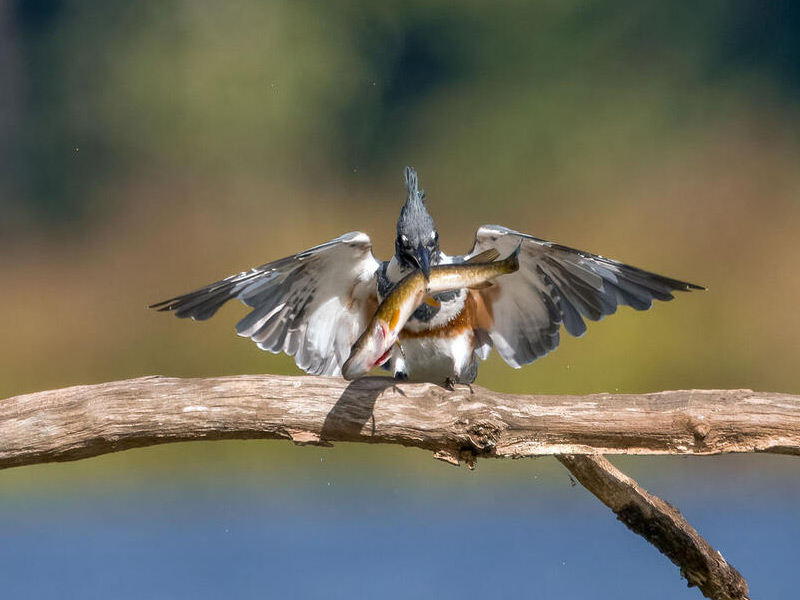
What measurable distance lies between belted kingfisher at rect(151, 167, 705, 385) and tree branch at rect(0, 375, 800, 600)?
340 mm

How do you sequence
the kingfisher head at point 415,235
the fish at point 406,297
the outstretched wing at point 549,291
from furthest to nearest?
the kingfisher head at point 415,235
the outstretched wing at point 549,291
the fish at point 406,297

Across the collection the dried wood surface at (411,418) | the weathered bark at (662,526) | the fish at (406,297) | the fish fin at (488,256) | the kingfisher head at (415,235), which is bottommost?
the weathered bark at (662,526)

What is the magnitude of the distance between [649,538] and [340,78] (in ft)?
14.3

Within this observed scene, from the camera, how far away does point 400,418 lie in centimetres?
209

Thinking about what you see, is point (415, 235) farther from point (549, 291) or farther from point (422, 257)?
point (549, 291)

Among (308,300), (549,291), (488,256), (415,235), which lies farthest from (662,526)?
(308,300)

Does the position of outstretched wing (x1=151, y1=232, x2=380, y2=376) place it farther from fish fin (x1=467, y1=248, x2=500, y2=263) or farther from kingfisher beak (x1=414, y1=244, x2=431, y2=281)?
fish fin (x1=467, y1=248, x2=500, y2=263)

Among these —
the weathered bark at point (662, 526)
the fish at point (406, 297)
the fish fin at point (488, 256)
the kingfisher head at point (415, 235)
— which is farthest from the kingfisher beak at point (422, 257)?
→ the weathered bark at point (662, 526)

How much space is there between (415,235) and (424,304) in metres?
0.17

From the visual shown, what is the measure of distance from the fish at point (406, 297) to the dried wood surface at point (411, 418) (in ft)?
0.40

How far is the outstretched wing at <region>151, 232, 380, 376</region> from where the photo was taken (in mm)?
2434

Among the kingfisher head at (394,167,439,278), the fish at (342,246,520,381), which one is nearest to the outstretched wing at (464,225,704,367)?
the kingfisher head at (394,167,439,278)

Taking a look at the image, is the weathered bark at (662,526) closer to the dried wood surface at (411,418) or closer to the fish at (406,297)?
the dried wood surface at (411,418)

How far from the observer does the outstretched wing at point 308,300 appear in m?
2.43
